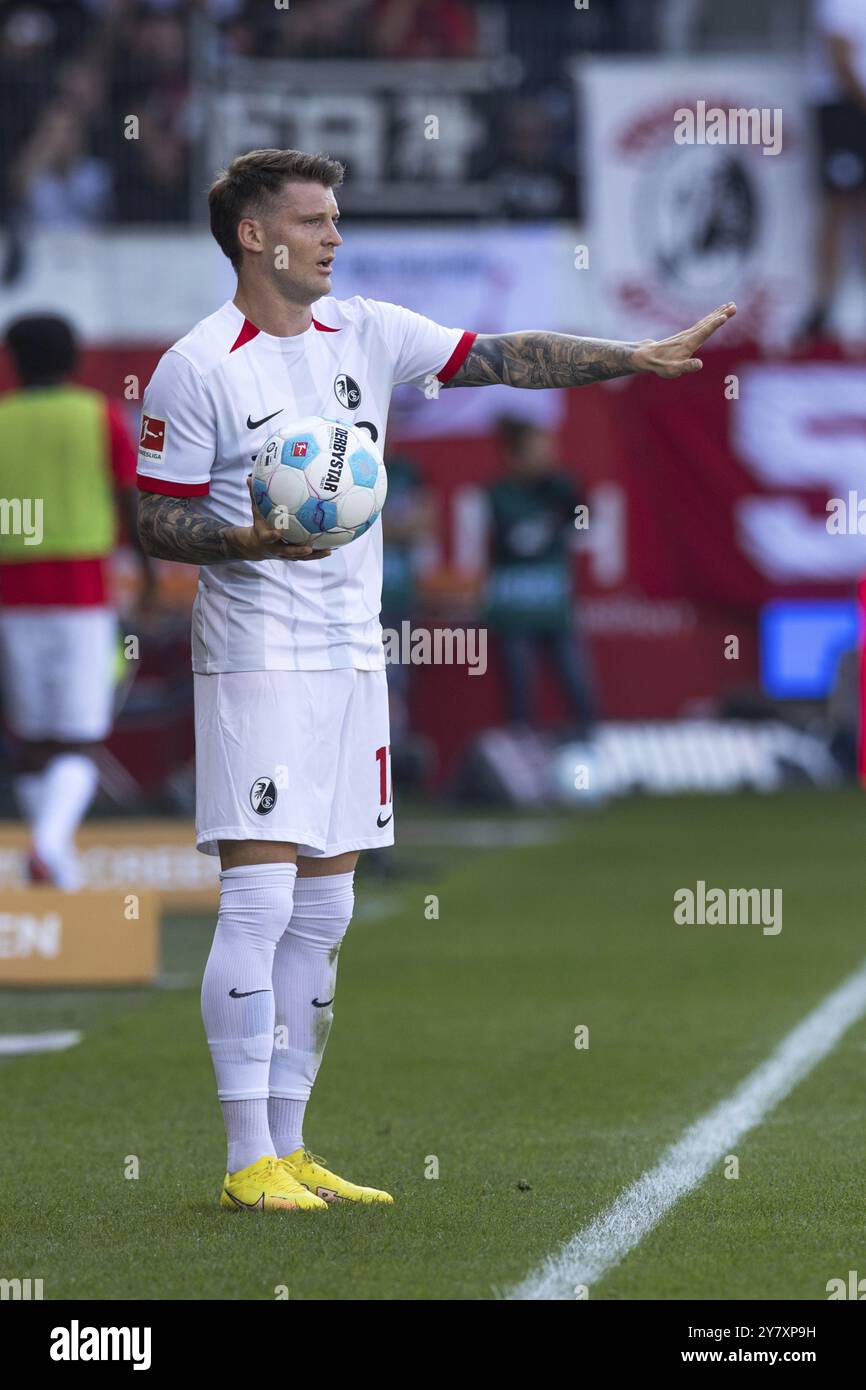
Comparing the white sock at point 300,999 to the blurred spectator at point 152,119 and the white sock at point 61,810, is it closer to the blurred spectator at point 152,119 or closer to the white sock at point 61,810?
the white sock at point 61,810

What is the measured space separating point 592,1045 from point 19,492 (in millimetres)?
3869

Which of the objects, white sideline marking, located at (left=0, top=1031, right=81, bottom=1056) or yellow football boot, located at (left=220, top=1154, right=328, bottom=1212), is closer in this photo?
yellow football boot, located at (left=220, top=1154, right=328, bottom=1212)

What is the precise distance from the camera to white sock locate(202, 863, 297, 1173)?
495cm

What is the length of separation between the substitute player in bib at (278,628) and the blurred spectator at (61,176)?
13174mm

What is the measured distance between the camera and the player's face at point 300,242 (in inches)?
199

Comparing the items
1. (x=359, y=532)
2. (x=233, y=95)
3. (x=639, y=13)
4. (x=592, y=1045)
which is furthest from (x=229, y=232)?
(x=639, y=13)

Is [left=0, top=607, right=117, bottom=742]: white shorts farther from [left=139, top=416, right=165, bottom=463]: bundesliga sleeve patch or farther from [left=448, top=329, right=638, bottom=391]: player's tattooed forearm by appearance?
[left=139, top=416, right=165, bottom=463]: bundesliga sleeve patch

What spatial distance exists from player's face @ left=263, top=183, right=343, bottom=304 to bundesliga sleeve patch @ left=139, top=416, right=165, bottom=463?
1.27 feet

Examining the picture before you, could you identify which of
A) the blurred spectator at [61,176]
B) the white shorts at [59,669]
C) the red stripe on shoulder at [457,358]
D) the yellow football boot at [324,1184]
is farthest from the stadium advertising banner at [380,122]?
the yellow football boot at [324,1184]

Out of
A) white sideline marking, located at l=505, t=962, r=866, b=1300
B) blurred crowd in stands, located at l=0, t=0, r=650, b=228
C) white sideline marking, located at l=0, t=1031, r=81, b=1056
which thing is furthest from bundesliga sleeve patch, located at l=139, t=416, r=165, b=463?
blurred crowd in stands, located at l=0, t=0, r=650, b=228

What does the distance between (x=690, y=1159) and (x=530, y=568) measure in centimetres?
1086

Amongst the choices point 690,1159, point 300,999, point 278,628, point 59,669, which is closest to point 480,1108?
point 690,1159

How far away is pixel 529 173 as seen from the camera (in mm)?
17906
